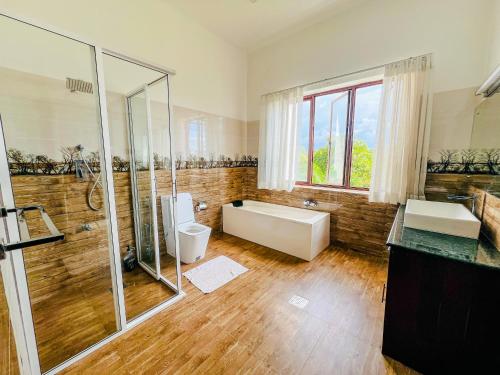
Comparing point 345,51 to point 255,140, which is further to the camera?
point 255,140

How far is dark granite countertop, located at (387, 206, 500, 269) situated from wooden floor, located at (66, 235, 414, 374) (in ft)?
2.49

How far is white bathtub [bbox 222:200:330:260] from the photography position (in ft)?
8.62

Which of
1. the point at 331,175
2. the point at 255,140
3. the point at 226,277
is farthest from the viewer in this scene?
the point at 255,140

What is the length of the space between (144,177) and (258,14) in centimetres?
253

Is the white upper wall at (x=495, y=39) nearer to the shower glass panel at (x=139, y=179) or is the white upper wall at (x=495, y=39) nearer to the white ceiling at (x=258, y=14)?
the white ceiling at (x=258, y=14)

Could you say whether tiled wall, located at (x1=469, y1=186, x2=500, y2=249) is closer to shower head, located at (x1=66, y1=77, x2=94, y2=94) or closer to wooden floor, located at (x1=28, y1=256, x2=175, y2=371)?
wooden floor, located at (x1=28, y1=256, x2=175, y2=371)

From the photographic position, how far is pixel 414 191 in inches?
90.7

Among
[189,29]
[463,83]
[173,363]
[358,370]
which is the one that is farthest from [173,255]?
[463,83]

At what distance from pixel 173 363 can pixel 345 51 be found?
3.63 metres

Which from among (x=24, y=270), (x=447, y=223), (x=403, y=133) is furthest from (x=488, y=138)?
(x=24, y=270)

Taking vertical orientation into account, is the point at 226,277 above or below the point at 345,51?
below

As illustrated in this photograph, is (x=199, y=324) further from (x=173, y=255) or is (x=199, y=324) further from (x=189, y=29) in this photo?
(x=189, y=29)

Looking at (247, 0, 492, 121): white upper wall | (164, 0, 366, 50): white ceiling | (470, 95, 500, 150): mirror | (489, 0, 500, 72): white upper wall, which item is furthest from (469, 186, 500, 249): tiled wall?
(164, 0, 366, 50): white ceiling

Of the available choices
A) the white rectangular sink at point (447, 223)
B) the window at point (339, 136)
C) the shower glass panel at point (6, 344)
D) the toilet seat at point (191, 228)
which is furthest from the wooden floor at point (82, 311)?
the window at point (339, 136)
